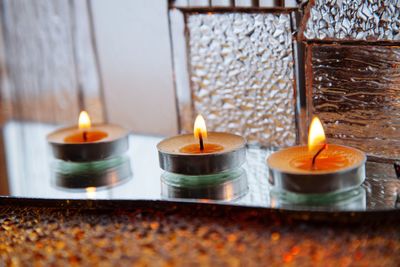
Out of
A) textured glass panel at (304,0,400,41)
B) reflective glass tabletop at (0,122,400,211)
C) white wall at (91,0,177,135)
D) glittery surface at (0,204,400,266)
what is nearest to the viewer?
glittery surface at (0,204,400,266)

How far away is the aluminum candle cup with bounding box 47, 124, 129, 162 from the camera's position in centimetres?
116

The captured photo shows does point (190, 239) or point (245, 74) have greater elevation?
point (245, 74)

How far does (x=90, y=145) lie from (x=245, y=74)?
32cm

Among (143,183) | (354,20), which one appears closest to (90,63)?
(143,183)

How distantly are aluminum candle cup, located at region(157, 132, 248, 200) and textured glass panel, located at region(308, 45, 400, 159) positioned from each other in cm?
17

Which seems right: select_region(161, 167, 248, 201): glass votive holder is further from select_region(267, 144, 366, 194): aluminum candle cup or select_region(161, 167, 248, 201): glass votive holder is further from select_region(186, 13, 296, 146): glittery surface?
select_region(186, 13, 296, 146): glittery surface

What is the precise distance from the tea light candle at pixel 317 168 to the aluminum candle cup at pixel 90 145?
1.05 ft

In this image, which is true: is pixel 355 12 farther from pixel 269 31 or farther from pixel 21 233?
pixel 21 233

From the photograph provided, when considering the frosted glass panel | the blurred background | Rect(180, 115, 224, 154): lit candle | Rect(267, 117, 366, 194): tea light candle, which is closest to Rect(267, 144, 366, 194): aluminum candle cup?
Rect(267, 117, 366, 194): tea light candle

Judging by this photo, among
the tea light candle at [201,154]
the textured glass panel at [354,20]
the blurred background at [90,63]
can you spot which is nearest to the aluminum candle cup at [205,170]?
the tea light candle at [201,154]

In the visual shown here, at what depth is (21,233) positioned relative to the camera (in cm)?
94

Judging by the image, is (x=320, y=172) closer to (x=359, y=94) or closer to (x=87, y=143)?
(x=359, y=94)

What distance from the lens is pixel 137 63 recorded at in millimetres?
1529

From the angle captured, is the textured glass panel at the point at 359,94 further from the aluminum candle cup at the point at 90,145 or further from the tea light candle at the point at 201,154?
the aluminum candle cup at the point at 90,145
